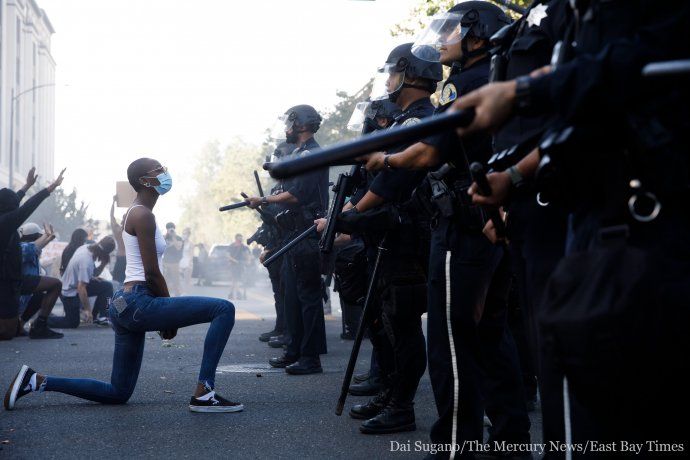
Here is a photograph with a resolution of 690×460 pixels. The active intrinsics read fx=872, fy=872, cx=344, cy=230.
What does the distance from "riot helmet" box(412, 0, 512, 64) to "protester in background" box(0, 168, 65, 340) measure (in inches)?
299

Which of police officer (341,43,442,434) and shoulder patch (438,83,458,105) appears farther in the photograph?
police officer (341,43,442,434)

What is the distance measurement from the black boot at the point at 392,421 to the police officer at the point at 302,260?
2.46 meters

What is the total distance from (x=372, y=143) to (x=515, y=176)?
87 centimetres

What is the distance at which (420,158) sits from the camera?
374 cm

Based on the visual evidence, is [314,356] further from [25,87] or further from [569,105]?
[25,87]

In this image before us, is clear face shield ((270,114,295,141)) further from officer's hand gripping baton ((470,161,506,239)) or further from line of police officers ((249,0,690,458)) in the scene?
officer's hand gripping baton ((470,161,506,239))

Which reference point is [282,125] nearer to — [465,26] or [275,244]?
[275,244]

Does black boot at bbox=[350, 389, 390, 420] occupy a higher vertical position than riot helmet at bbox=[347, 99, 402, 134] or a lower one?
lower

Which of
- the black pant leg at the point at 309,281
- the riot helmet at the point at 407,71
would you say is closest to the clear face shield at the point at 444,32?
the riot helmet at the point at 407,71

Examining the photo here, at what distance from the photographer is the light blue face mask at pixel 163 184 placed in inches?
237

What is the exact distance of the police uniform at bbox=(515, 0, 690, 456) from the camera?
1902 mm

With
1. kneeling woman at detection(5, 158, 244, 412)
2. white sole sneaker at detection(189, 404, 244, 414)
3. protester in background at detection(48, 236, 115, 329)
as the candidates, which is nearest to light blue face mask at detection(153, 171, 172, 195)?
kneeling woman at detection(5, 158, 244, 412)

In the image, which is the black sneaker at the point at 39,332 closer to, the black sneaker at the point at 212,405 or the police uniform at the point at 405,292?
the black sneaker at the point at 212,405

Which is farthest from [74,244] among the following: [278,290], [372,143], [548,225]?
[372,143]
